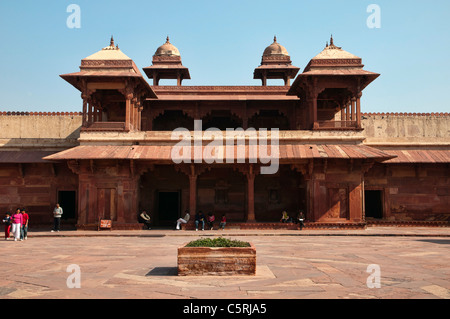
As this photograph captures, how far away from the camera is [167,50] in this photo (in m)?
30.2

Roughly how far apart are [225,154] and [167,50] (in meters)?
14.3

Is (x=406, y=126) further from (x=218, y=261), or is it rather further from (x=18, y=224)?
(x=18, y=224)

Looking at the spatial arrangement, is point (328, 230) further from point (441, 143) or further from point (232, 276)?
point (232, 276)

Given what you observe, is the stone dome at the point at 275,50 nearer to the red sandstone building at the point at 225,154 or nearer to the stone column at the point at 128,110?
the red sandstone building at the point at 225,154

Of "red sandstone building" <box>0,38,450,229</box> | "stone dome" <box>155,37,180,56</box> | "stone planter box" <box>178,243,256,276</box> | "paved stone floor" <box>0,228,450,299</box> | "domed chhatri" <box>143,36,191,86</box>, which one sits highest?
"stone dome" <box>155,37,180,56</box>

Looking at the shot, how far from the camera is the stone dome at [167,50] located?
30.1m

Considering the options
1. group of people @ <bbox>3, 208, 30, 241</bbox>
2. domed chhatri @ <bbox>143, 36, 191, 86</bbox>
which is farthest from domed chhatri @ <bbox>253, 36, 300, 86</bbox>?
group of people @ <bbox>3, 208, 30, 241</bbox>

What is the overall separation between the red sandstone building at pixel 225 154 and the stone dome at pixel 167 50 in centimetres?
646

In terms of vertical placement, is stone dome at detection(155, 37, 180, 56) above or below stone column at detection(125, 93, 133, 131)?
above

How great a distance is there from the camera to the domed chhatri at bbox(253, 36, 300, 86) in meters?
29.1

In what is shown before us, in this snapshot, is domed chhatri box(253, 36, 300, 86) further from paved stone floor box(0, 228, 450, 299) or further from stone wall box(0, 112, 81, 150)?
paved stone floor box(0, 228, 450, 299)

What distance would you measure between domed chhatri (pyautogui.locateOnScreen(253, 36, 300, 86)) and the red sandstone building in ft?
16.2
